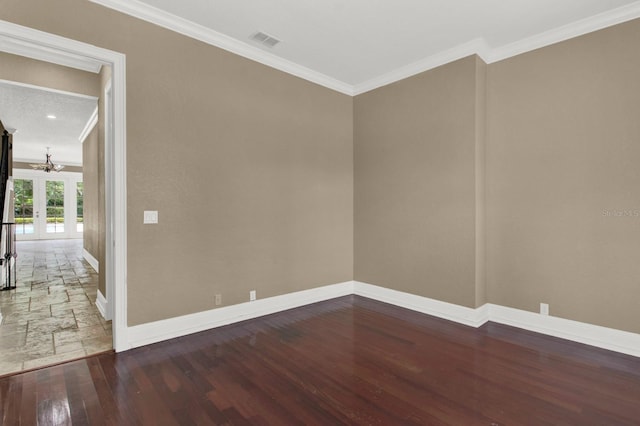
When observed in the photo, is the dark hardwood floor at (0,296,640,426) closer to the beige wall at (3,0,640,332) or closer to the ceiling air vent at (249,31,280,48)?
the beige wall at (3,0,640,332)

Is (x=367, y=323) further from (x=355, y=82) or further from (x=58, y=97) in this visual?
(x=58, y=97)

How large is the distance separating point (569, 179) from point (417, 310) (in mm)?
2262

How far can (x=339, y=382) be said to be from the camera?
7.84 feet

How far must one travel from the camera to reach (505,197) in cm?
367

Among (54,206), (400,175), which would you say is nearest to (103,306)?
(400,175)

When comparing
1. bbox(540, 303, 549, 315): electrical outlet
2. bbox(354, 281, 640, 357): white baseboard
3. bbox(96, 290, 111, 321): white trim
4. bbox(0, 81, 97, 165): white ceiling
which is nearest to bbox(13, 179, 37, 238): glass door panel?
bbox(0, 81, 97, 165): white ceiling

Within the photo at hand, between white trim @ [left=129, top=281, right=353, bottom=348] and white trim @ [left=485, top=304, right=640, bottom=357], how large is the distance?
2231mm

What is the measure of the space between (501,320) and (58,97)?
7325 millimetres

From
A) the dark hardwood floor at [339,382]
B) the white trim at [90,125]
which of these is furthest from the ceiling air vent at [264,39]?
the white trim at [90,125]

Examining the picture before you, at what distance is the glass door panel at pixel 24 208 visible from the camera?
1198 cm

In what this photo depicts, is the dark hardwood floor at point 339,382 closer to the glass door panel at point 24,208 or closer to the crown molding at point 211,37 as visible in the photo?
the crown molding at point 211,37

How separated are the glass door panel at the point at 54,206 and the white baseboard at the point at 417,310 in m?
12.0

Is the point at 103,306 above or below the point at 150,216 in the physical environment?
below

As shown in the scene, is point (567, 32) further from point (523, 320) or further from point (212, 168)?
point (212, 168)
